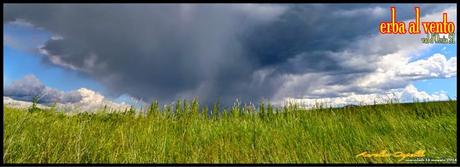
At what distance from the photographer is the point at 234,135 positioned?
12094 mm

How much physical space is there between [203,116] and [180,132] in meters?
1.64

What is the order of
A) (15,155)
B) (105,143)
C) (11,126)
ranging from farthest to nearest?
(105,143), (11,126), (15,155)

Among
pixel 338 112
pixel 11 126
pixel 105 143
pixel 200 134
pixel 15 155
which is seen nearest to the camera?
pixel 15 155

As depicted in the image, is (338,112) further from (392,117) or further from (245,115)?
(245,115)

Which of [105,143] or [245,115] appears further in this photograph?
[245,115]

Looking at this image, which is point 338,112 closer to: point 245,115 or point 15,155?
point 245,115

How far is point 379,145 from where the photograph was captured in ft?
33.3

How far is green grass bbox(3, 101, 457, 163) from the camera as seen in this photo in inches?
374

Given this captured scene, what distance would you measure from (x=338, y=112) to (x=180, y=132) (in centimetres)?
435

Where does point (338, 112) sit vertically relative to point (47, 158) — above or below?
above

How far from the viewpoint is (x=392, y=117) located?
12.6 m

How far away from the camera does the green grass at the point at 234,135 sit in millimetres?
9500

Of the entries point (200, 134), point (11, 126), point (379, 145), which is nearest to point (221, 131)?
point (200, 134)

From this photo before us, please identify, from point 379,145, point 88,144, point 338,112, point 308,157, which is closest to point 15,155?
point 88,144
